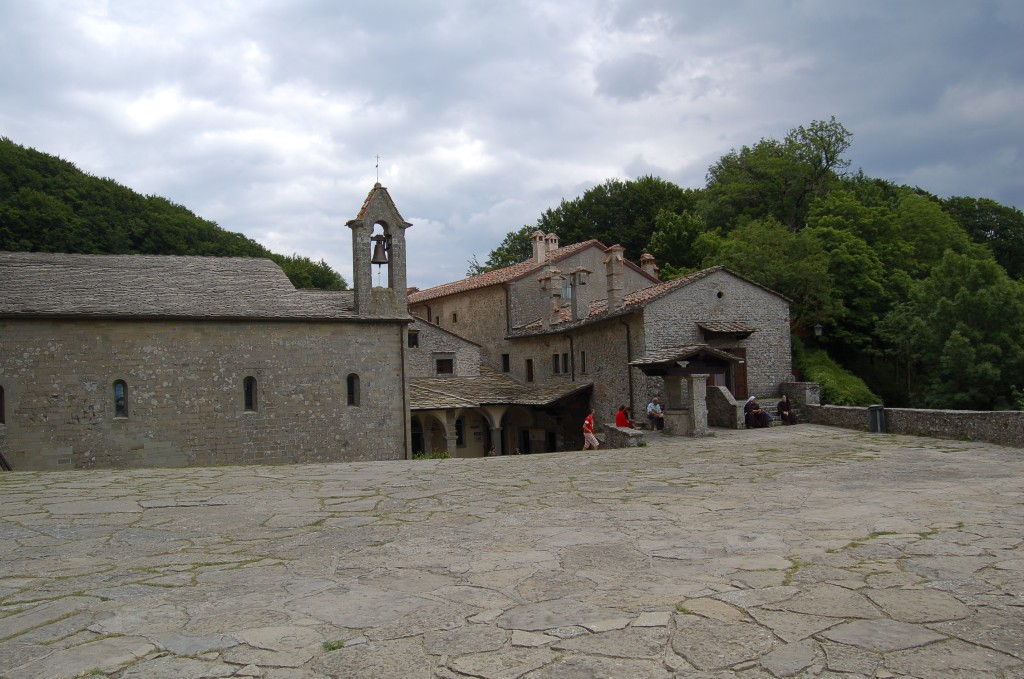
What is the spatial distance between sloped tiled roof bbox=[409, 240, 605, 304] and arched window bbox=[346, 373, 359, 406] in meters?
15.9

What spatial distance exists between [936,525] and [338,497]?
6851 millimetres

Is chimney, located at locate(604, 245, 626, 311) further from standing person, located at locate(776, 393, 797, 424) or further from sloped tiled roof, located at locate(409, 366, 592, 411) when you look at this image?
standing person, located at locate(776, 393, 797, 424)

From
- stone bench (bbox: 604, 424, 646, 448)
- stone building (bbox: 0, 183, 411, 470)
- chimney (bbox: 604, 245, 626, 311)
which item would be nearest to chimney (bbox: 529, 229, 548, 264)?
chimney (bbox: 604, 245, 626, 311)

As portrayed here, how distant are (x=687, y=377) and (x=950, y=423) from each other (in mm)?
6507

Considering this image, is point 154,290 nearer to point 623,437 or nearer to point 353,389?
point 353,389

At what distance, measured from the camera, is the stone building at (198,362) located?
17.8m

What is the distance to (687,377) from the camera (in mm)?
20906

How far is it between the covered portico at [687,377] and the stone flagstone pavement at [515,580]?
9.78 metres

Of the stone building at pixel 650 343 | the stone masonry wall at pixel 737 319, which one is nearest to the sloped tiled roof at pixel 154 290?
the stone building at pixel 650 343

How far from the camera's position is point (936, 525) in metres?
7.25

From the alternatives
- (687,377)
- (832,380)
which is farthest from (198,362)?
(832,380)

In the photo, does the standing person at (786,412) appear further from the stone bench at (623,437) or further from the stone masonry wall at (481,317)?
the stone masonry wall at (481,317)

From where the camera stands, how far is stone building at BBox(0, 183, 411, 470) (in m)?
17.8

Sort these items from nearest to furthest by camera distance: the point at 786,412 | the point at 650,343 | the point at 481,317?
the point at 786,412, the point at 650,343, the point at 481,317
